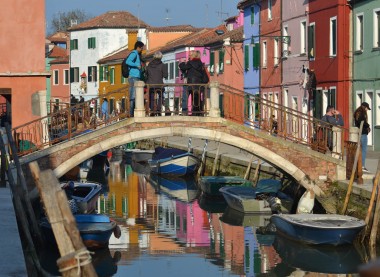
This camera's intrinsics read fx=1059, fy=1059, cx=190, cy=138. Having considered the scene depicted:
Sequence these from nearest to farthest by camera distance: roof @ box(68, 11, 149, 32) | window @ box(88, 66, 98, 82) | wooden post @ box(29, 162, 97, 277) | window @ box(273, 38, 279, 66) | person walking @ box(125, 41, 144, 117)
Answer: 1. wooden post @ box(29, 162, 97, 277)
2. person walking @ box(125, 41, 144, 117)
3. window @ box(273, 38, 279, 66)
4. window @ box(88, 66, 98, 82)
5. roof @ box(68, 11, 149, 32)

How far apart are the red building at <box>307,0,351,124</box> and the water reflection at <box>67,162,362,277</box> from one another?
5514 mm

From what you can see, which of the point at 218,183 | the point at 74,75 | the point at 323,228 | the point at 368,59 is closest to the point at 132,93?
the point at 323,228

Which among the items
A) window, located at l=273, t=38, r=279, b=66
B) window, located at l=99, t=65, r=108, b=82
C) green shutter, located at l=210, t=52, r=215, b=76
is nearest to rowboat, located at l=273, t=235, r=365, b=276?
window, located at l=273, t=38, r=279, b=66

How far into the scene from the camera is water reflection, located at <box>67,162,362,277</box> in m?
17.6

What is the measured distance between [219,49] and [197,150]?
12.3 m

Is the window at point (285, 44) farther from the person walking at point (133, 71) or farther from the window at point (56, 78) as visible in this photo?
the window at point (56, 78)

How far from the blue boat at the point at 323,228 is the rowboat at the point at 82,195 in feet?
15.7

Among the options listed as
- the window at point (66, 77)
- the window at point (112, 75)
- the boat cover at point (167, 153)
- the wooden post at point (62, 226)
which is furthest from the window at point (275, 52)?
the window at point (66, 77)

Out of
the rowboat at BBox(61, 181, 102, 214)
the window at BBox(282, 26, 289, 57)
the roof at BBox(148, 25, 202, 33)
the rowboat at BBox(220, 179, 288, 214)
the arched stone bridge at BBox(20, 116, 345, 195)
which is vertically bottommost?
the rowboat at BBox(220, 179, 288, 214)

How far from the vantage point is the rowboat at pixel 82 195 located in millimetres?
22495

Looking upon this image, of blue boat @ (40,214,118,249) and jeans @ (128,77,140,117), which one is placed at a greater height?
jeans @ (128,77,140,117)

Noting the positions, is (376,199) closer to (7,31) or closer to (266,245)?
(266,245)

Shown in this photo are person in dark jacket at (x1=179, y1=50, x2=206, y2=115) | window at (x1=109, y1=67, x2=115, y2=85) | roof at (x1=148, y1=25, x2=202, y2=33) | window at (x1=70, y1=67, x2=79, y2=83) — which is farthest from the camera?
window at (x1=70, y1=67, x2=79, y2=83)

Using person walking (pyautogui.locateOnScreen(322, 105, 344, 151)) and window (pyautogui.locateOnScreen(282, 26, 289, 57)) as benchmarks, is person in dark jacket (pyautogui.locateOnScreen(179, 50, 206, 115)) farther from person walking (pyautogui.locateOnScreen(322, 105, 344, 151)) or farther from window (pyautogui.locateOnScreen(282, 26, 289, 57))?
window (pyautogui.locateOnScreen(282, 26, 289, 57))
